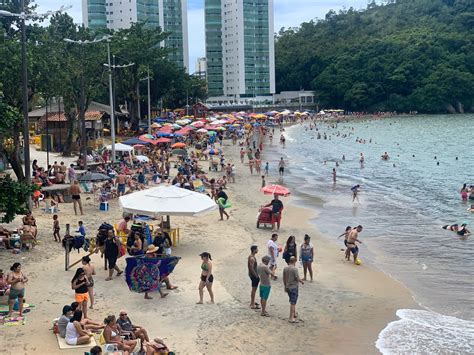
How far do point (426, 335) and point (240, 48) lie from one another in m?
130

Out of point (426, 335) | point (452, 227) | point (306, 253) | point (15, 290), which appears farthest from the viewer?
point (452, 227)

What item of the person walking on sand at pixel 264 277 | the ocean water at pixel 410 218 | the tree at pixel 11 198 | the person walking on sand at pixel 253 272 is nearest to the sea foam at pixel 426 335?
the ocean water at pixel 410 218

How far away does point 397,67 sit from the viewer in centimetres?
13238

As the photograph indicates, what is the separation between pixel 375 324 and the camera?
39.3 ft

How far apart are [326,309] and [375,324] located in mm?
1136

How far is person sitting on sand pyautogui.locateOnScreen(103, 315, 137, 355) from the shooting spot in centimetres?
927

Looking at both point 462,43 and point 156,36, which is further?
point 462,43

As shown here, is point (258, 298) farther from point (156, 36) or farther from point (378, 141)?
point (378, 141)

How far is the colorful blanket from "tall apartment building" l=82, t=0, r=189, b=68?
109 metres

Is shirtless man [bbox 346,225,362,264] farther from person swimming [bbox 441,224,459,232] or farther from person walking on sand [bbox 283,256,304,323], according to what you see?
person swimming [bbox 441,224,459,232]

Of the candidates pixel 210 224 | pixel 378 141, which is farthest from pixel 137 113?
pixel 210 224

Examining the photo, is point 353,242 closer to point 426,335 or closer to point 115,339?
point 426,335

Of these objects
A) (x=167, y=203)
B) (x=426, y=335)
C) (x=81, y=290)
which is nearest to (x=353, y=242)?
(x=167, y=203)

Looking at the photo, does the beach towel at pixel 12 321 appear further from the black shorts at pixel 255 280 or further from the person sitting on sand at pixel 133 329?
the black shorts at pixel 255 280
